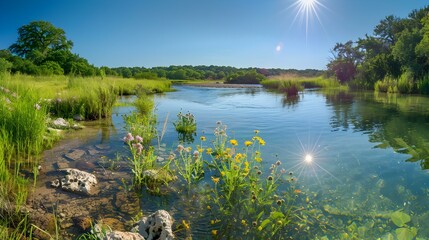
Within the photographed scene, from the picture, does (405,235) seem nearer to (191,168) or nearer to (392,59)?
(191,168)

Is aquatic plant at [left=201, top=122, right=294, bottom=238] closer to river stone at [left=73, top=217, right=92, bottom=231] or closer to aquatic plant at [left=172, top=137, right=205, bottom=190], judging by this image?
aquatic plant at [left=172, top=137, right=205, bottom=190]

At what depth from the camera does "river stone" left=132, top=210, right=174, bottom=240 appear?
286 cm

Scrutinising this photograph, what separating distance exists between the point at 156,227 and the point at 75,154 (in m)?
3.43

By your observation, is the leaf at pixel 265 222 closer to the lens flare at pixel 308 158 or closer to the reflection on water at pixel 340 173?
the reflection on water at pixel 340 173

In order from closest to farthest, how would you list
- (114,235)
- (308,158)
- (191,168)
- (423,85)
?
(114,235) < (191,168) < (308,158) < (423,85)

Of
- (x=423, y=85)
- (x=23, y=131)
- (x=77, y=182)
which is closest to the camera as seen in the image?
(x=77, y=182)

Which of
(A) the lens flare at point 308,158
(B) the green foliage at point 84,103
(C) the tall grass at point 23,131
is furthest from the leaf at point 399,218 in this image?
(B) the green foliage at point 84,103

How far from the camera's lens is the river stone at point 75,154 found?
5.37m

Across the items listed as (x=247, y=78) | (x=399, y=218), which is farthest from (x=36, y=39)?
(x=399, y=218)

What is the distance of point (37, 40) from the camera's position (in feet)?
172

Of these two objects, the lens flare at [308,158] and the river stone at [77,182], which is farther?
the lens flare at [308,158]

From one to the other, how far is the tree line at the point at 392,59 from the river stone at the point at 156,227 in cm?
2264

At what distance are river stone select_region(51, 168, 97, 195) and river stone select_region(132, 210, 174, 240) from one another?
1.28 metres

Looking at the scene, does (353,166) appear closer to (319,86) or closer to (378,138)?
(378,138)
